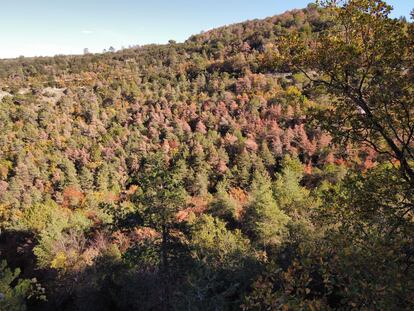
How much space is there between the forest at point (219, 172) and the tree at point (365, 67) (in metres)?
0.05

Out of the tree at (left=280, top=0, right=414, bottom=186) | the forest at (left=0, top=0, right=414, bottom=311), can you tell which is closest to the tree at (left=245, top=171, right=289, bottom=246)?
the forest at (left=0, top=0, right=414, bottom=311)

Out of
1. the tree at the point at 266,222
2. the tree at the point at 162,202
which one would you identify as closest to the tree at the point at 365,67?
the tree at the point at 162,202

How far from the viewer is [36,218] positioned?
1993 inches

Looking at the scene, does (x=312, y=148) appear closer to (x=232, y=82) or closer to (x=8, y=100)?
(x=232, y=82)

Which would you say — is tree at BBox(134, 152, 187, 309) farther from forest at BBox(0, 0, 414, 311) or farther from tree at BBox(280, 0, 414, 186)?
tree at BBox(280, 0, 414, 186)

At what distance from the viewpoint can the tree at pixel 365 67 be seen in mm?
7348

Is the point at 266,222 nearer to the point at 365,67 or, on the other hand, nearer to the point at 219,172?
the point at 219,172

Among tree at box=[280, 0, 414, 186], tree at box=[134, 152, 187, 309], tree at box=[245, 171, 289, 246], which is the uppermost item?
tree at box=[280, 0, 414, 186]

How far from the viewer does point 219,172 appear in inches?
2835

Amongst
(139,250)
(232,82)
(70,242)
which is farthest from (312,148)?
(139,250)

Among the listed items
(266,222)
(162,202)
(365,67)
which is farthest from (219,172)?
(365,67)

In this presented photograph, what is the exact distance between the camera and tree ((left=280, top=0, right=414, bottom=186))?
735 cm

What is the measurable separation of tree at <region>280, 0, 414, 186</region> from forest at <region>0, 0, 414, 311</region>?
5 cm

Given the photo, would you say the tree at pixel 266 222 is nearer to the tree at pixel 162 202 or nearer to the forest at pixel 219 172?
the forest at pixel 219 172
